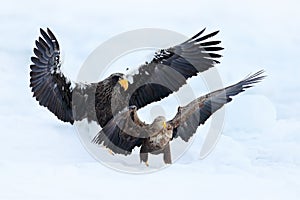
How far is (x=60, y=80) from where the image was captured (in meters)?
5.41

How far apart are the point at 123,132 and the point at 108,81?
83 cm

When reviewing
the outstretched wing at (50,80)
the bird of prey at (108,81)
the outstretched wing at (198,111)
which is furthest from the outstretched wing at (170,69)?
the outstretched wing at (50,80)

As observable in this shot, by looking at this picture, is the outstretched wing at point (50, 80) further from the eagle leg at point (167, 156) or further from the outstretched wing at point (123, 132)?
the eagle leg at point (167, 156)

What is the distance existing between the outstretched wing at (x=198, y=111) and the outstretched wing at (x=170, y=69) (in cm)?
31

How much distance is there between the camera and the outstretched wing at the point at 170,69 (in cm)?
535

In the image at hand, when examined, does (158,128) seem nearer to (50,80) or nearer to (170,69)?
(170,69)

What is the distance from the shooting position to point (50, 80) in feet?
17.7

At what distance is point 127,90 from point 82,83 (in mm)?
439

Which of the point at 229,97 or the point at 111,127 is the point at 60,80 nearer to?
the point at 111,127

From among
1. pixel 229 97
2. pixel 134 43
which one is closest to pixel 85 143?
pixel 134 43

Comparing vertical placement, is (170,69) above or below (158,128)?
above

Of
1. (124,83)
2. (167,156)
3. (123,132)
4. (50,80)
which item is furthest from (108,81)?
(167,156)

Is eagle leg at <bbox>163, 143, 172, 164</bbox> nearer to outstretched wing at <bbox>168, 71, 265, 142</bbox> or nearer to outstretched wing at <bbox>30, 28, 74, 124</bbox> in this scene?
outstretched wing at <bbox>168, 71, 265, 142</bbox>

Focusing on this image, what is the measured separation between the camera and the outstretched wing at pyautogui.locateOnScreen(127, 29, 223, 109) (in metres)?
5.35
